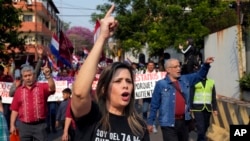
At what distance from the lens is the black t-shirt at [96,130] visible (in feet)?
11.7

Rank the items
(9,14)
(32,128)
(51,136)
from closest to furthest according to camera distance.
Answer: (32,128) < (51,136) < (9,14)

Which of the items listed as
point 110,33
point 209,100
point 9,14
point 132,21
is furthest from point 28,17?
point 110,33

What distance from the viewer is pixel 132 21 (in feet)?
91.2

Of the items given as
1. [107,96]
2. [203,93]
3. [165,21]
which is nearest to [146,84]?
[203,93]

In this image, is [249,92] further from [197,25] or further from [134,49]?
[134,49]

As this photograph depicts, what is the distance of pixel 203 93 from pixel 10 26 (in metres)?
6.81

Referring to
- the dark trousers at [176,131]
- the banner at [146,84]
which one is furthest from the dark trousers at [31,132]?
the banner at [146,84]

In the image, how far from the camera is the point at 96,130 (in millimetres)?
3572

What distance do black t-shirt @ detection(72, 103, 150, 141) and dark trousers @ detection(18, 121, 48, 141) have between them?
441 centimetres

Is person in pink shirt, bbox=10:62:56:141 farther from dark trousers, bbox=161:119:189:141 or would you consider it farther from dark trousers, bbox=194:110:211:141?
dark trousers, bbox=194:110:211:141

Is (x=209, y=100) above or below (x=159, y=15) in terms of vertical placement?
below

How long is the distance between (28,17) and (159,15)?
177ft

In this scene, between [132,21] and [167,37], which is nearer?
[167,37]

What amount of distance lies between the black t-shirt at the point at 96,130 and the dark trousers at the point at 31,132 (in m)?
4.41
